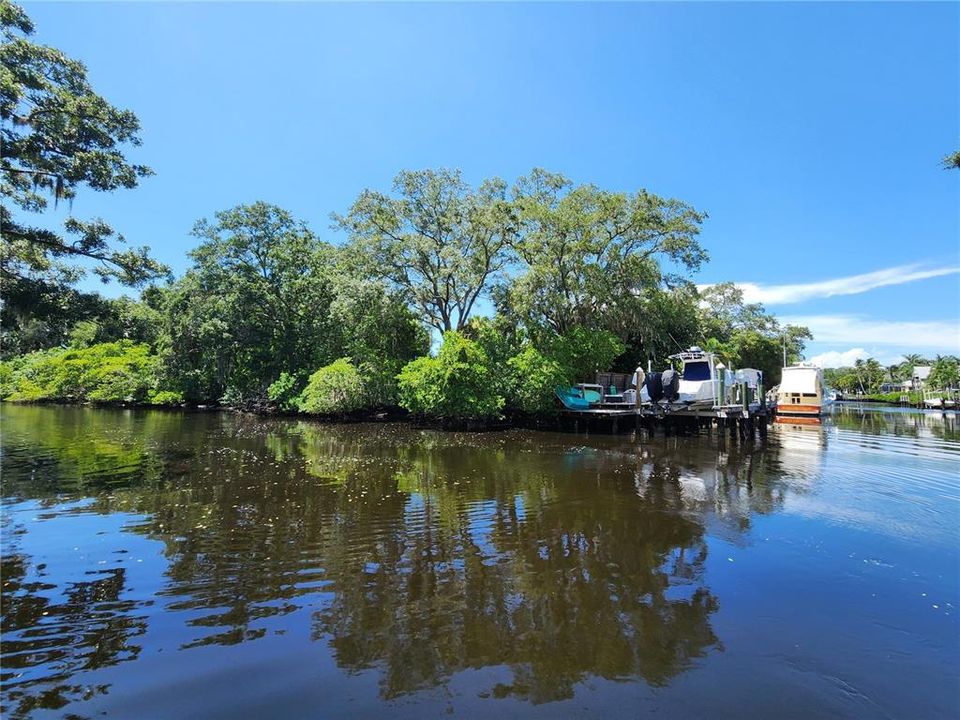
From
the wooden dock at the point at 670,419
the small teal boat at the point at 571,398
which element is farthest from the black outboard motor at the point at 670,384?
the small teal boat at the point at 571,398

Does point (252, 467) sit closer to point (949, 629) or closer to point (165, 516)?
point (165, 516)

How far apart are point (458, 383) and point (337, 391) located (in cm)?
815

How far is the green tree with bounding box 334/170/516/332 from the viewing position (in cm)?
2750

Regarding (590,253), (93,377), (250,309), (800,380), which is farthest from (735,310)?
(93,377)

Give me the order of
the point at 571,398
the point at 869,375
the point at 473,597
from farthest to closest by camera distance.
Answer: the point at 869,375, the point at 571,398, the point at 473,597

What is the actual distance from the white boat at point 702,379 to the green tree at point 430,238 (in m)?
11.9

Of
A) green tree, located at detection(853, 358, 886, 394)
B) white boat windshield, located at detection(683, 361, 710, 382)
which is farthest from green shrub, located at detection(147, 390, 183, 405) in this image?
green tree, located at detection(853, 358, 886, 394)

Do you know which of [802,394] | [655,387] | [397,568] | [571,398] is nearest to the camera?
[397,568]

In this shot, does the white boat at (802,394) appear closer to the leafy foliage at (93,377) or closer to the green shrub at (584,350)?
the green shrub at (584,350)

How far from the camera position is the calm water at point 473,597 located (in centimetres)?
370

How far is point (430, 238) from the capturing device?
27.5 metres

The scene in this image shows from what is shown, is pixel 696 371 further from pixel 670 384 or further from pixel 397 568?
pixel 397 568

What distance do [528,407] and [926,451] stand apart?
640 inches

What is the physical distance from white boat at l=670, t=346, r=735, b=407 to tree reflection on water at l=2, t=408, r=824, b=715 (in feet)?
24.3
